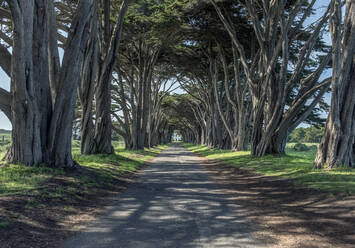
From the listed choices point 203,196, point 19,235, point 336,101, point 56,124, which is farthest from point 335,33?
point 19,235

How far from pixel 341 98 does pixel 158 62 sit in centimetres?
2015

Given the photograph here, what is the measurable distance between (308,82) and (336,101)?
543cm

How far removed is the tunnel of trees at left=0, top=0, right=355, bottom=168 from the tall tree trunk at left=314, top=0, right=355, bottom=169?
1.3 inches

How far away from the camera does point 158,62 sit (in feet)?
92.5

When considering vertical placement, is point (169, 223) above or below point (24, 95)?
below

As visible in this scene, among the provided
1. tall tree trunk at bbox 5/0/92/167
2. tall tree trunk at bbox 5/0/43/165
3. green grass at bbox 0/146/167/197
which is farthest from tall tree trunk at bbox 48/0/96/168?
green grass at bbox 0/146/167/197

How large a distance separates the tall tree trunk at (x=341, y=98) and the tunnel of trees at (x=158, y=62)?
0.03 meters

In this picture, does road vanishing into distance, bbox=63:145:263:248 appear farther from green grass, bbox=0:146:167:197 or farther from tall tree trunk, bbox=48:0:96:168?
tall tree trunk, bbox=48:0:96:168

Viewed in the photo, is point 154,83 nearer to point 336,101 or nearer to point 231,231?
point 336,101

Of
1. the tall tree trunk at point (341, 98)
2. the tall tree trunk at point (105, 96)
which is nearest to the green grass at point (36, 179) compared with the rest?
the tall tree trunk at point (105, 96)

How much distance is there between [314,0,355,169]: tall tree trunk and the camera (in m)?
9.78

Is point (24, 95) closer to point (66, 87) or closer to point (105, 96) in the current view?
point (66, 87)

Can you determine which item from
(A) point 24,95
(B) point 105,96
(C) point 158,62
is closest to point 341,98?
(A) point 24,95

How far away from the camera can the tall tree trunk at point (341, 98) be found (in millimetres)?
9781
